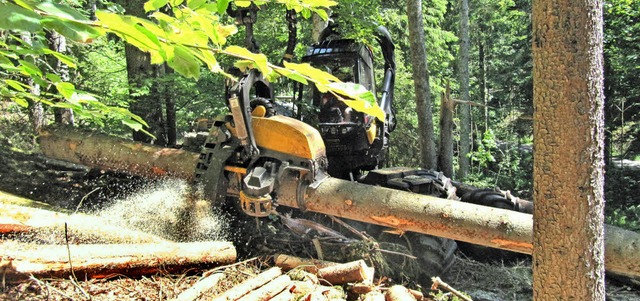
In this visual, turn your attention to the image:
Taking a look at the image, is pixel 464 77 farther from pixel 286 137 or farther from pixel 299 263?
pixel 299 263

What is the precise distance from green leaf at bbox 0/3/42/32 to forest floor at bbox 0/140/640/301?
10.7 feet

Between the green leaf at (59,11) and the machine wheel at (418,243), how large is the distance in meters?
4.79

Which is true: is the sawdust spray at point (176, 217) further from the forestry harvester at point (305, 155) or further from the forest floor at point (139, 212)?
the forestry harvester at point (305, 155)

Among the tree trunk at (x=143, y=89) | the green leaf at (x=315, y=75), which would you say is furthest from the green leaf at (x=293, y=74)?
the tree trunk at (x=143, y=89)

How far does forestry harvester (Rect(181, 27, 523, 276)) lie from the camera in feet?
17.4

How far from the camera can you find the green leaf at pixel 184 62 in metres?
1.26

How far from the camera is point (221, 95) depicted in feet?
29.7

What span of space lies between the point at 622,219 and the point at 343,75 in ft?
24.4

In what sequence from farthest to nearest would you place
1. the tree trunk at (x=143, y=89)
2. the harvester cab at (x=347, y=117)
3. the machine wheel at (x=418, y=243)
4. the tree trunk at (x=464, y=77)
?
the tree trunk at (x=464, y=77), the tree trunk at (x=143, y=89), the harvester cab at (x=347, y=117), the machine wheel at (x=418, y=243)

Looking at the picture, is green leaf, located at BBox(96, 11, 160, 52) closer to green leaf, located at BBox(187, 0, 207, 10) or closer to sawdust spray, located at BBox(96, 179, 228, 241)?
green leaf, located at BBox(187, 0, 207, 10)

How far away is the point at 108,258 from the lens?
13.3 ft

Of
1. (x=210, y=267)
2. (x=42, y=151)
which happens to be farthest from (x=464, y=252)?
(x=42, y=151)

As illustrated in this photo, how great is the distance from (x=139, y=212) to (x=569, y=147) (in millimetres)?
4709

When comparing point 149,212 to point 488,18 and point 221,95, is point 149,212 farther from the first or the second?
point 488,18
